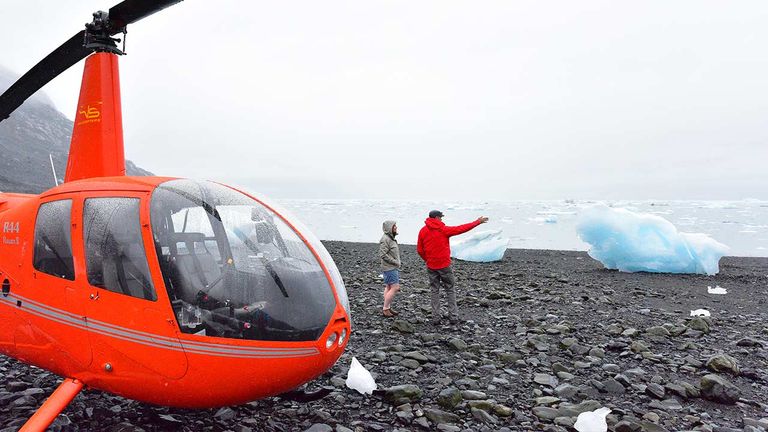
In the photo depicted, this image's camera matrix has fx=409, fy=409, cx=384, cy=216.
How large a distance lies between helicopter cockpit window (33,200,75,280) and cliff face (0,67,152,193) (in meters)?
80.6

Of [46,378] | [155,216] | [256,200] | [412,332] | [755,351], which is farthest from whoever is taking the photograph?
[412,332]

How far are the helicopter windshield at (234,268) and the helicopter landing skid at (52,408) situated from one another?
1153mm

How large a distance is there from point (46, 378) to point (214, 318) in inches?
145

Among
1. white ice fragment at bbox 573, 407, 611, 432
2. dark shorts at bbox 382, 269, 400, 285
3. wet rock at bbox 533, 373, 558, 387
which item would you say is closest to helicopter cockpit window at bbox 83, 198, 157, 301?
white ice fragment at bbox 573, 407, 611, 432

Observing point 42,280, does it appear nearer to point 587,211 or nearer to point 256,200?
point 256,200

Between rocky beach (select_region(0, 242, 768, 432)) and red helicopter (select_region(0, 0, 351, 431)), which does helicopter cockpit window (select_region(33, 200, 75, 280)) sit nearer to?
Result: red helicopter (select_region(0, 0, 351, 431))

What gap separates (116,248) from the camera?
3.10 m

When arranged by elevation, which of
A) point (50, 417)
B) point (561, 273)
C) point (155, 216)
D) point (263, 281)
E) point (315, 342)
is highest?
point (155, 216)

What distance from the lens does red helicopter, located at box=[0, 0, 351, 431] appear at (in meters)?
2.88

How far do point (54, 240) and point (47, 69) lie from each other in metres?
4.29

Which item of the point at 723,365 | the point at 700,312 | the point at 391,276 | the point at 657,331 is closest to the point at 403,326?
the point at 391,276

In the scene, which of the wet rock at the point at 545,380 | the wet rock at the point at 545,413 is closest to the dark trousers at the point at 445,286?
the wet rock at the point at 545,380

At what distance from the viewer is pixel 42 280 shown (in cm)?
346

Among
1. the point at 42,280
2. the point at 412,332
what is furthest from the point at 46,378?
the point at 412,332
